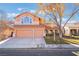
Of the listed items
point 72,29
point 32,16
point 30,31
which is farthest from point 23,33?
point 72,29

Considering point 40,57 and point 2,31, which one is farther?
point 2,31

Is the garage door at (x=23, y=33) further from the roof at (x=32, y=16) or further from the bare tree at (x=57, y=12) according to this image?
the bare tree at (x=57, y=12)

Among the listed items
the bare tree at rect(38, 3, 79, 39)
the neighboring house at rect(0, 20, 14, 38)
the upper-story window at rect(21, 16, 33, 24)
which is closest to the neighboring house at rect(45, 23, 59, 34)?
the bare tree at rect(38, 3, 79, 39)

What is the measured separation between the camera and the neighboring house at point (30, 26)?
7613mm

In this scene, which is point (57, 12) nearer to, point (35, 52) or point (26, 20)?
point (26, 20)

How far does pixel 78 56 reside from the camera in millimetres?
7027

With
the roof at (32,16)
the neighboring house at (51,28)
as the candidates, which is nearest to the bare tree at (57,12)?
the neighboring house at (51,28)

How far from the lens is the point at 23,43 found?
7539mm

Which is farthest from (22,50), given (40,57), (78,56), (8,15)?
(78,56)

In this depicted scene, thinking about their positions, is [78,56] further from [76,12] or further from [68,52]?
[76,12]

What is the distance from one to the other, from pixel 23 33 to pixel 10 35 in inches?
16.4

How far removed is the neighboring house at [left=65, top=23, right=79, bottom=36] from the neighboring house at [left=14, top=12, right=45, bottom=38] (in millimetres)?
749

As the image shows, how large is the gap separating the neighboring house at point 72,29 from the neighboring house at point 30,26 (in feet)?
2.46

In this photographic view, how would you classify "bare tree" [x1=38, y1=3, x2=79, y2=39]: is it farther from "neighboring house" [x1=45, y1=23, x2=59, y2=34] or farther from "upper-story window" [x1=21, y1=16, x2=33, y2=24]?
"upper-story window" [x1=21, y1=16, x2=33, y2=24]
